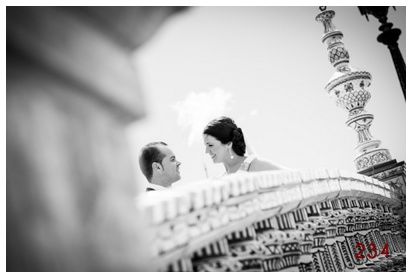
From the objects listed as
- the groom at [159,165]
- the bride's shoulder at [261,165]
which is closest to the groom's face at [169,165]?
the groom at [159,165]

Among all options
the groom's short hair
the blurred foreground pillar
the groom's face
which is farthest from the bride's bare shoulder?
the blurred foreground pillar

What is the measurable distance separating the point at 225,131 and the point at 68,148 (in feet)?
7.73

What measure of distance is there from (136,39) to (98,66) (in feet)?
0.44

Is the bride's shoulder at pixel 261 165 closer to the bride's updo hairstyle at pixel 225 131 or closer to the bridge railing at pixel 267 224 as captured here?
the bride's updo hairstyle at pixel 225 131

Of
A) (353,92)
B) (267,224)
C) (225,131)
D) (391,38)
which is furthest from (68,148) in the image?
(353,92)

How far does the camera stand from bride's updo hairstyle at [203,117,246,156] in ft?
10.4

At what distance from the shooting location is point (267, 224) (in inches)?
66.0

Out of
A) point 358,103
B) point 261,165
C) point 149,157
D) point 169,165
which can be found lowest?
point 261,165

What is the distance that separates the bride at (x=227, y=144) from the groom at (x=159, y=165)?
13.5 inches

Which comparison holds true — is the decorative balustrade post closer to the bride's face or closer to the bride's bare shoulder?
the bride's bare shoulder

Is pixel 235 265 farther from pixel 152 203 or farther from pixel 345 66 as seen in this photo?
pixel 345 66

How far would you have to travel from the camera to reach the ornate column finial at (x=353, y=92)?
413 centimetres

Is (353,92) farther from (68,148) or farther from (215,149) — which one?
(68,148)

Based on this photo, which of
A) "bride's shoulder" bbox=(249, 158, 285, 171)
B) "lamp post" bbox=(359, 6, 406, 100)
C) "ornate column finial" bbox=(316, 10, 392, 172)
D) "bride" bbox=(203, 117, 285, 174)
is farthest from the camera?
"ornate column finial" bbox=(316, 10, 392, 172)
